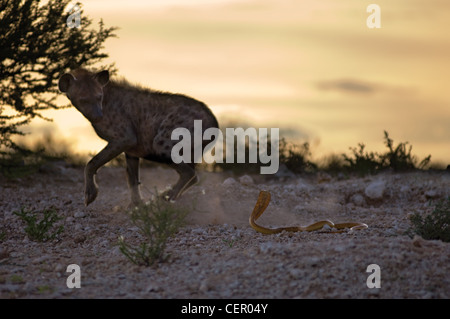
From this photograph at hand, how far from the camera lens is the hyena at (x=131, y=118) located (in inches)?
353

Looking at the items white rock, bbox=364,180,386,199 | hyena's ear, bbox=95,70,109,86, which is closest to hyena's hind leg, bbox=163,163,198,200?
hyena's ear, bbox=95,70,109,86

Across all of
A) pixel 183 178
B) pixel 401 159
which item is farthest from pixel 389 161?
pixel 183 178

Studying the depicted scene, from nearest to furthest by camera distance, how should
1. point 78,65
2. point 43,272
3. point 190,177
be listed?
1. point 43,272
2. point 190,177
3. point 78,65

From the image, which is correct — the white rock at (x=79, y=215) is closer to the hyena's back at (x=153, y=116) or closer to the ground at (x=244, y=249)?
the ground at (x=244, y=249)

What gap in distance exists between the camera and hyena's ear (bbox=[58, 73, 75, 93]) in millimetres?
8945

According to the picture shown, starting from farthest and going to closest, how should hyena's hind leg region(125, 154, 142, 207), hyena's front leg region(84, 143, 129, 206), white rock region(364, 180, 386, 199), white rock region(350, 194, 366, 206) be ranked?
white rock region(364, 180, 386, 199) → white rock region(350, 194, 366, 206) → hyena's hind leg region(125, 154, 142, 207) → hyena's front leg region(84, 143, 129, 206)

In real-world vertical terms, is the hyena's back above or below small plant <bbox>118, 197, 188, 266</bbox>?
above

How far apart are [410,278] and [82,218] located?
5.08 metres

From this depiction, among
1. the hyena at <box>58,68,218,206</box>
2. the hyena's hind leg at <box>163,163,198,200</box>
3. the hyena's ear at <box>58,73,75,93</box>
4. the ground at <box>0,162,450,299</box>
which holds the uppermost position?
the hyena's ear at <box>58,73,75,93</box>

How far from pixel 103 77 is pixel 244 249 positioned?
358cm

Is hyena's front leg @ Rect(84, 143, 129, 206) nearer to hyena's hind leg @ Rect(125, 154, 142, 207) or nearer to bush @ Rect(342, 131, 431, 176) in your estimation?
hyena's hind leg @ Rect(125, 154, 142, 207)
